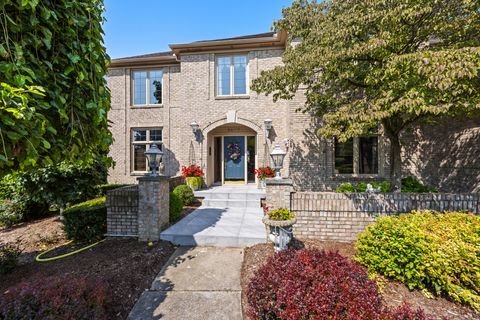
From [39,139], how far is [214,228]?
3.76 m

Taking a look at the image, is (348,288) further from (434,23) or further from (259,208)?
(434,23)

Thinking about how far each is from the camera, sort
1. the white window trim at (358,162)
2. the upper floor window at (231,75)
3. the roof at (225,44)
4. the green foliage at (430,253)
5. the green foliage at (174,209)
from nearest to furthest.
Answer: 1. the green foliage at (430,253)
2. the green foliage at (174,209)
3. the white window trim at (358,162)
4. the roof at (225,44)
5. the upper floor window at (231,75)

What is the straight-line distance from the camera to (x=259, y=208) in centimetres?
695

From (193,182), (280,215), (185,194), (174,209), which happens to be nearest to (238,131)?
(193,182)

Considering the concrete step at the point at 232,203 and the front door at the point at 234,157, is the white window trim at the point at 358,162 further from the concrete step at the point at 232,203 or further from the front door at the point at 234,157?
the front door at the point at 234,157

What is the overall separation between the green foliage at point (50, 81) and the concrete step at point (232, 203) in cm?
477

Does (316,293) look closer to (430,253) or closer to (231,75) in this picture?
(430,253)

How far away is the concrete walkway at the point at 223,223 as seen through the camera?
14.7ft

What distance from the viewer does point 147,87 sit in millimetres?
10656

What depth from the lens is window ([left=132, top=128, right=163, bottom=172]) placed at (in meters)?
10.7

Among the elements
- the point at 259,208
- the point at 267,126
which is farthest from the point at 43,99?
the point at 267,126

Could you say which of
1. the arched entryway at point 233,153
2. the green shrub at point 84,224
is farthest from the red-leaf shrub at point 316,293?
the arched entryway at point 233,153

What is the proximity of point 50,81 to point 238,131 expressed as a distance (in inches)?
308

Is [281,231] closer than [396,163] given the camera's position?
Yes
